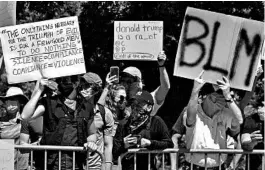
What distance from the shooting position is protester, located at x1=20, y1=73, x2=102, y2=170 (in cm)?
879

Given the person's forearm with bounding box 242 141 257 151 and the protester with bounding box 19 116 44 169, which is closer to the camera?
the person's forearm with bounding box 242 141 257 151

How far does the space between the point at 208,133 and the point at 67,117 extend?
1.50m

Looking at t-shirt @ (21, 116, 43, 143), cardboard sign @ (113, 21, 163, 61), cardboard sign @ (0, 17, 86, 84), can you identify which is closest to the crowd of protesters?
t-shirt @ (21, 116, 43, 143)

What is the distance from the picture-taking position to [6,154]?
848 cm

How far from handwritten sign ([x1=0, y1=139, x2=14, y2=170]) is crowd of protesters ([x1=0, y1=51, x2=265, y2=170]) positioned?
31 centimetres

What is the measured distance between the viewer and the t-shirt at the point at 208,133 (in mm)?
8789

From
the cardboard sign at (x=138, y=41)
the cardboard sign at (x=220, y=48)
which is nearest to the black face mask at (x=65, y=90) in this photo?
the cardboard sign at (x=138, y=41)

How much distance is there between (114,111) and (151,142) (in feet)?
1.85

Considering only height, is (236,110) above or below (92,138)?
above

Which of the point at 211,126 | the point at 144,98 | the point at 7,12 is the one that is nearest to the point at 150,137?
the point at 144,98

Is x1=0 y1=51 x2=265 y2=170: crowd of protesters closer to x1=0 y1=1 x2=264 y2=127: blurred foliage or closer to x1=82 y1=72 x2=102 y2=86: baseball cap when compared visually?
x1=82 y1=72 x2=102 y2=86: baseball cap

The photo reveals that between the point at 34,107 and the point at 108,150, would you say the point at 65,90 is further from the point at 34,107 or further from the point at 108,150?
the point at 108,150

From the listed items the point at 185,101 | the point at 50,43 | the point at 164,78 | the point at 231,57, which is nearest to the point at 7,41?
the point at 50,43

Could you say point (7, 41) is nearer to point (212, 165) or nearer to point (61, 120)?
point (61, 120)
